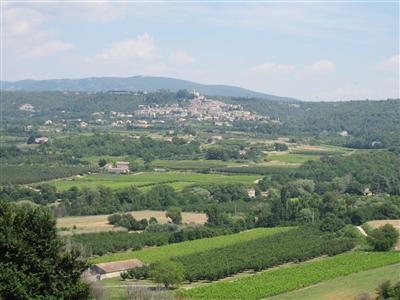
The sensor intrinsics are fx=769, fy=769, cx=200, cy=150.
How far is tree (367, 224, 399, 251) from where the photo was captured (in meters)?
45.0

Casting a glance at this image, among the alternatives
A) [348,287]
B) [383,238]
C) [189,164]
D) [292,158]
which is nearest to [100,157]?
[189,164]

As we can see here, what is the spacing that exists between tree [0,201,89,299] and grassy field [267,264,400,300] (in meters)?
15.6

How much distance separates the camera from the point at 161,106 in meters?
183

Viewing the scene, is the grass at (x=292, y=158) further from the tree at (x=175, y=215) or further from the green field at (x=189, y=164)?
the tree at (x=175, y=215)

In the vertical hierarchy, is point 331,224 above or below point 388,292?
below

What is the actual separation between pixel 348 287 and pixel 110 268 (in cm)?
1257

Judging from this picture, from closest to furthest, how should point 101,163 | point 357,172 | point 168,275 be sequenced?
1. point 168,275
2. point 357,172
3. point 101,163

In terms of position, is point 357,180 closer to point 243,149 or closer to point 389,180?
point 389,180

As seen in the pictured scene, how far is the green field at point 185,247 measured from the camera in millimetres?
44062

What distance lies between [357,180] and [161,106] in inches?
4347

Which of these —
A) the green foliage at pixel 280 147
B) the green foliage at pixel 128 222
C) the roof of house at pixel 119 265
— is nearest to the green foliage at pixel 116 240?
the green foliage at pixel 128 222

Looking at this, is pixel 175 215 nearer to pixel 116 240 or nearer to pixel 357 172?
pixel 116 240

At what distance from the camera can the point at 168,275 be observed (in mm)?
36031

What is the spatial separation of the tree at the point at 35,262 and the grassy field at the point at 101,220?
33905 millimetres
